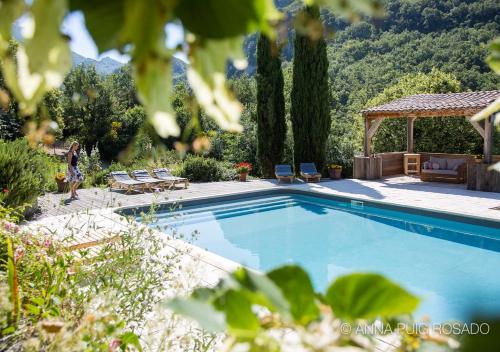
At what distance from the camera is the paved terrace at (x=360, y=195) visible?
952 centimetres

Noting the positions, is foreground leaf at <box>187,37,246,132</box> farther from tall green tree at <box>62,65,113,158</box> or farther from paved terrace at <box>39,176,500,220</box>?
tall green tree at <box>62,65,113,158</box>

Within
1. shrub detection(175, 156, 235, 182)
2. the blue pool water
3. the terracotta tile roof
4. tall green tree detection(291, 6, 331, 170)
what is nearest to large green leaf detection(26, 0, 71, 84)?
the blue pool water

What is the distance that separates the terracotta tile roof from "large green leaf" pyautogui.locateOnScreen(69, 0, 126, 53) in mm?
13705

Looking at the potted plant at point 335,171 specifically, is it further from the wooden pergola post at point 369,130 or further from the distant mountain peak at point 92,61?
the distant mountain peak at point 92,61

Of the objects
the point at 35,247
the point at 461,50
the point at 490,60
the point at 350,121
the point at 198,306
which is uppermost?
the point at 461,50

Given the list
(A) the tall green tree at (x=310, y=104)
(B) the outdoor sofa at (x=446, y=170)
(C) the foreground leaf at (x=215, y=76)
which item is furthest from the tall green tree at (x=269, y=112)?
(C) the foreground leaf at (x=215, y=76)

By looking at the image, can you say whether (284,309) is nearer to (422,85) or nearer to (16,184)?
(16,184)

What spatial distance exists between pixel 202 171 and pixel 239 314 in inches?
580

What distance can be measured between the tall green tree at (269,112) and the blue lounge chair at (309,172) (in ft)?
4.90

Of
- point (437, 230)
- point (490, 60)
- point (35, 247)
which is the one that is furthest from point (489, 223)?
point (490, 60)

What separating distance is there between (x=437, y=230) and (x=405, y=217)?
3.61 feet

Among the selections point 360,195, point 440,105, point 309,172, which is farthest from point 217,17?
point 440,105

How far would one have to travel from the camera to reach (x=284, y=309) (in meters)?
0.40

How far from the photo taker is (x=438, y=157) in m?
15.6
